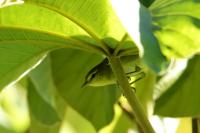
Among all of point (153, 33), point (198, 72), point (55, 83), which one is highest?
point (55, 83)

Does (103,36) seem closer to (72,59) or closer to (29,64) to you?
(29,64)

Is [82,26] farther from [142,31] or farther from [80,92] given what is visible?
[80,92]

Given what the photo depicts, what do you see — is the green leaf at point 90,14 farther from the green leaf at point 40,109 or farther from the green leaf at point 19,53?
the green leaf at point 40,109

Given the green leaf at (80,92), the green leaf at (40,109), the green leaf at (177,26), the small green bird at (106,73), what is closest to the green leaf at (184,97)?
the green leaf at (80,92)

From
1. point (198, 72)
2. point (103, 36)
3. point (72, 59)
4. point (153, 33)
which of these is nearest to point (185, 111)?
point (198, 72)

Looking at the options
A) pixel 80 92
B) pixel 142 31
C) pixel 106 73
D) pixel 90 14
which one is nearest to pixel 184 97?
pixel 80 92

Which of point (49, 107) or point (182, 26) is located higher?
point (49, 107)
